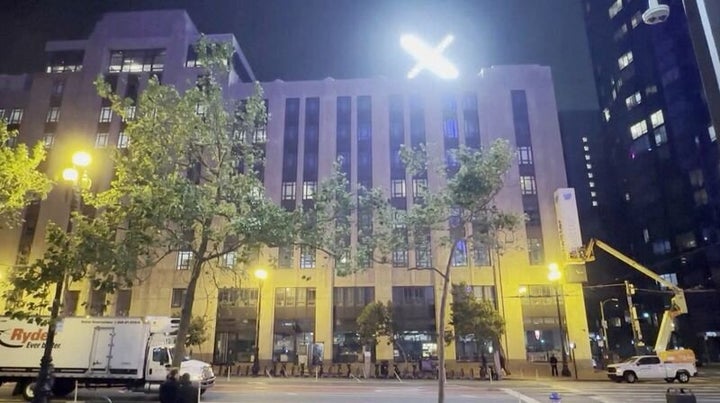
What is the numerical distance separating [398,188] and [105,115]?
3728 cm

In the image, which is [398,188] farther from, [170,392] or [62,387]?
[170,392]

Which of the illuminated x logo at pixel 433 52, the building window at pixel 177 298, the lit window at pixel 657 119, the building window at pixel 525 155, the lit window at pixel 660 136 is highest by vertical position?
the lit window at pixel 657 119

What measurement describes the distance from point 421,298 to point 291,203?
18.1m

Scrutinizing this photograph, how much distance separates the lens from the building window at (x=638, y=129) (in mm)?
69938

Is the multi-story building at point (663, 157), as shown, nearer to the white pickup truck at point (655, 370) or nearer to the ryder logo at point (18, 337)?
the white pickup truck at point (655, 370)

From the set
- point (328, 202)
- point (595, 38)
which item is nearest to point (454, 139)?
point (328, 202)

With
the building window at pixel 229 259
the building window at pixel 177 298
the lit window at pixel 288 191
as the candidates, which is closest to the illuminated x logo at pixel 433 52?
the building window at pixel 229 259

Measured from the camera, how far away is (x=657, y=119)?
221 feet

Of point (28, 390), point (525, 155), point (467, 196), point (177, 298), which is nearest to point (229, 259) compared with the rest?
point (177, 298)

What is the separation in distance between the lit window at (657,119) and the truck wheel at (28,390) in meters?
77.9

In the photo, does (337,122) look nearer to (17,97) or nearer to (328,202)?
(328,202)

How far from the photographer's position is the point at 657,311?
2611 inches

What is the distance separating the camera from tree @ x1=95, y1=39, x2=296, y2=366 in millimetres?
15367

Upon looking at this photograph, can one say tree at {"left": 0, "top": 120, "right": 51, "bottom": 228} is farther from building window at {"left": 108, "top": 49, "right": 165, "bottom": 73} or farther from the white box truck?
building window at {"left": 108, "top": 49, "right": 165, "bottom": 73}
